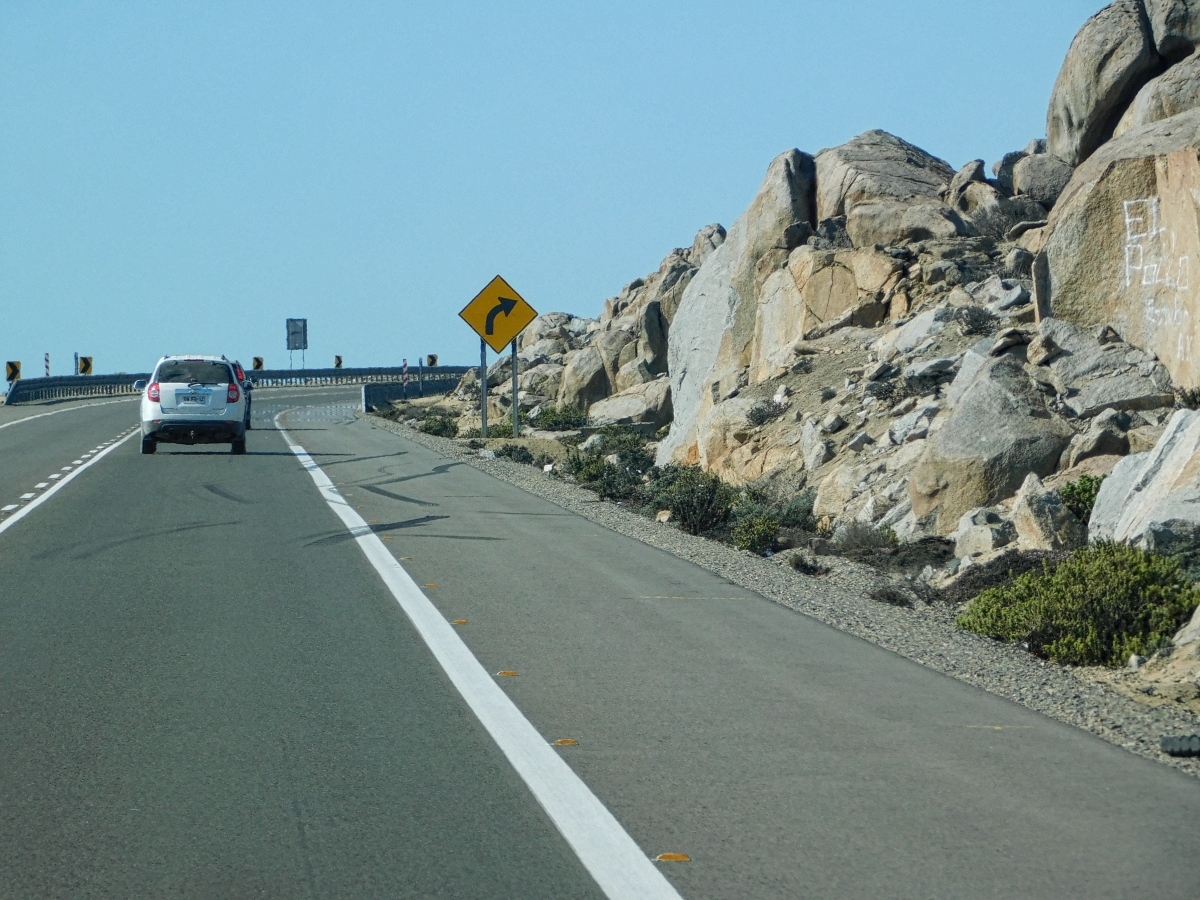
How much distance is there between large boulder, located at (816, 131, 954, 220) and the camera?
31.6 metres

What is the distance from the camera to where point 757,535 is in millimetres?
15188

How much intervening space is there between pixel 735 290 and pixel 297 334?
58650 millimetres

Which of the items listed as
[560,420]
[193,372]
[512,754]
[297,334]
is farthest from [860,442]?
[297,334]

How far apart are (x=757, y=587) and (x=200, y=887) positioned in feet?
24.8

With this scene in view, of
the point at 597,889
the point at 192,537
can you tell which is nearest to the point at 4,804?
the point at 597,889

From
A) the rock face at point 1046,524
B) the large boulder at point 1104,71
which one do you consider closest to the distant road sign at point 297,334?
the large boulder at point 1104,71

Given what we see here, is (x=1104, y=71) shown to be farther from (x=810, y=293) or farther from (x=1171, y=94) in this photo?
(x=810, y=293)

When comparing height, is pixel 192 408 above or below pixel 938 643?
above

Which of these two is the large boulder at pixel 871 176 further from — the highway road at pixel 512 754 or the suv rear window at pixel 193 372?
the highway road at pixel 512 754

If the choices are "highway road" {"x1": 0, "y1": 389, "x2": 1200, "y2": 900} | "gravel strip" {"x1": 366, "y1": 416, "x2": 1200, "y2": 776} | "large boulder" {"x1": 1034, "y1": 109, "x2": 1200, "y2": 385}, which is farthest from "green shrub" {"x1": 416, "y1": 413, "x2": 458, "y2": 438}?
"highway road" {"x1": 0, "y1": 389, "x2": 1200, "y2": 900}

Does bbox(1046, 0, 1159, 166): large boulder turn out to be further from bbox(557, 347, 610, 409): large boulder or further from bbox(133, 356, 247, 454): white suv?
bbox(557, 347, 610, 409): large boulder

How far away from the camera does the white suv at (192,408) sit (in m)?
26.0

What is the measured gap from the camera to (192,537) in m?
14.2

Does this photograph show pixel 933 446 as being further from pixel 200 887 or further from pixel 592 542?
pixel 200 887
